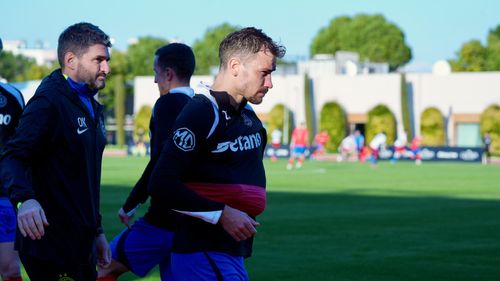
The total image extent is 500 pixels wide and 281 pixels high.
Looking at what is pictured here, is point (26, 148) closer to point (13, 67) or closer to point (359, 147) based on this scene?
point (359, 147)

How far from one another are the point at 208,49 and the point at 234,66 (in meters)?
134

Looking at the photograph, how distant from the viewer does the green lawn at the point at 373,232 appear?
1123 centimetres

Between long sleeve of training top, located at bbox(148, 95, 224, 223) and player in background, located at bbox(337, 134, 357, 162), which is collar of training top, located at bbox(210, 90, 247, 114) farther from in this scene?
player in background, located at bbox(337, 134, 357, 162)

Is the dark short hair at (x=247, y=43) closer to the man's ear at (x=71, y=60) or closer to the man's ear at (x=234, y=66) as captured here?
the man's ear at (x=234, y=66)

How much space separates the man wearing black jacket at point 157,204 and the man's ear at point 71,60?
85 cm

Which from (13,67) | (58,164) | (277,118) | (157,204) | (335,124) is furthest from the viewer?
(13,67)

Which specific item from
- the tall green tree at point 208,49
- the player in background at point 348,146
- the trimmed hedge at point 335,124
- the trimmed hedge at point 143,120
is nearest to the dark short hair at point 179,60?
the player in background at point 348,146

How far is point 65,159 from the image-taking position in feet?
18.3

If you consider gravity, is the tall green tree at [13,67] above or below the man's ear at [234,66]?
above

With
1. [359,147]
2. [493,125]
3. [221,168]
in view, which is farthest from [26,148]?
[493,125]

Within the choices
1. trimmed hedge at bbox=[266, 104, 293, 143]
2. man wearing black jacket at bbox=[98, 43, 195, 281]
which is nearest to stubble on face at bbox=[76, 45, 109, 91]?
man wearing black jacket at bbox=[98, 43, 195, 281]

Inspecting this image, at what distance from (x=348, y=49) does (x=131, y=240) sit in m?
129

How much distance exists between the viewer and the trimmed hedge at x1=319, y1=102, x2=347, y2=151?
71875 millimetres

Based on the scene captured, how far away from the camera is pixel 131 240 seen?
6.75 metres
